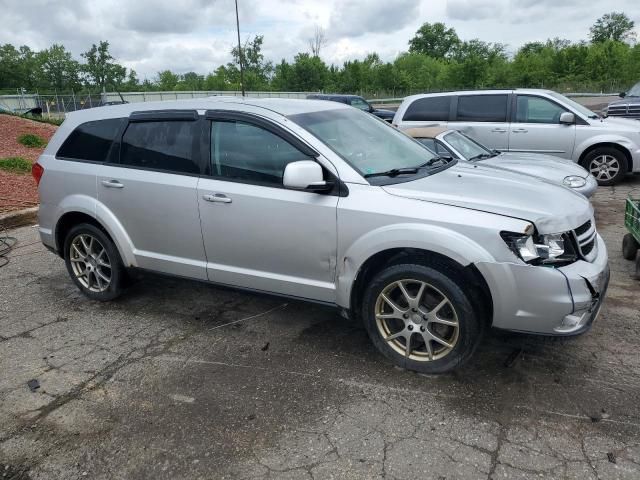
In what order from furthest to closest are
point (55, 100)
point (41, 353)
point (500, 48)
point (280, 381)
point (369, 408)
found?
point (500, 48), point (55, 100), point (41, 353), point (280, 381), point (369, 408)

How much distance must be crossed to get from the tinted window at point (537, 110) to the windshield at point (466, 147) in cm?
233

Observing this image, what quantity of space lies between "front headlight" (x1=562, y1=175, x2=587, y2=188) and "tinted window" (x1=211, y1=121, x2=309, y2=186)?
4.44 metres

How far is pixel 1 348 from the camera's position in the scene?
410cm

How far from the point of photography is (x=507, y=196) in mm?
3320

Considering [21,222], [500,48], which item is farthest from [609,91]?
[21,222]

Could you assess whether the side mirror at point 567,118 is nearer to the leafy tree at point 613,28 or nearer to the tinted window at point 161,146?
the tinted window at point 161,146

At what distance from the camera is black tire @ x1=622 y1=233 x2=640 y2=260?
5379 mm

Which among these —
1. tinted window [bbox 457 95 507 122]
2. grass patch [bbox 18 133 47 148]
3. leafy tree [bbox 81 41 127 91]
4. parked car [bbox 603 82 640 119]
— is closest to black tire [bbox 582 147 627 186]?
tinted window [bbox 457 95 507 122]

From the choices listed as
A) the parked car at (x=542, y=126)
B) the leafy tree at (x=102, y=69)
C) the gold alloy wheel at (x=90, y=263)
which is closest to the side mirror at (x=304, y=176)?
the gold alloy wheel at (x=90, y=263)

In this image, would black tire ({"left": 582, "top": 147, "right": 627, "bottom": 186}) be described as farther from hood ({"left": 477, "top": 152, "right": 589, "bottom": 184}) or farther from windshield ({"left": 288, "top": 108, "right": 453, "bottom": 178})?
windshield ({"left": 288, "top": 108, "right": 453, "bottom": 178})

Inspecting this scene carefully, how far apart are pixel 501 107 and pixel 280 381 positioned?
783cm

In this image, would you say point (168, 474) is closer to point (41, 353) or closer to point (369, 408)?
point (369, 408)

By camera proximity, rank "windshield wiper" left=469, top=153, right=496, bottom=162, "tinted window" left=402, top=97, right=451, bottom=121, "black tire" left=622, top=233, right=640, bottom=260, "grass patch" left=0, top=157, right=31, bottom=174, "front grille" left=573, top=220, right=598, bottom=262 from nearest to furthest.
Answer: "front grille" left=573, top=220, right=598, bottom=262 → "black tire" left=622, top=233, right=640, bottom=260 → "windshield wiper" left=469, top=153, right=496, bottom=162 → "tinted window" left=402, top=97, right=451, bottom=121 → "grass patch" left=0, top=157, right=31, bottom=174

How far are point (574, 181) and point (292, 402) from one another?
525cm
